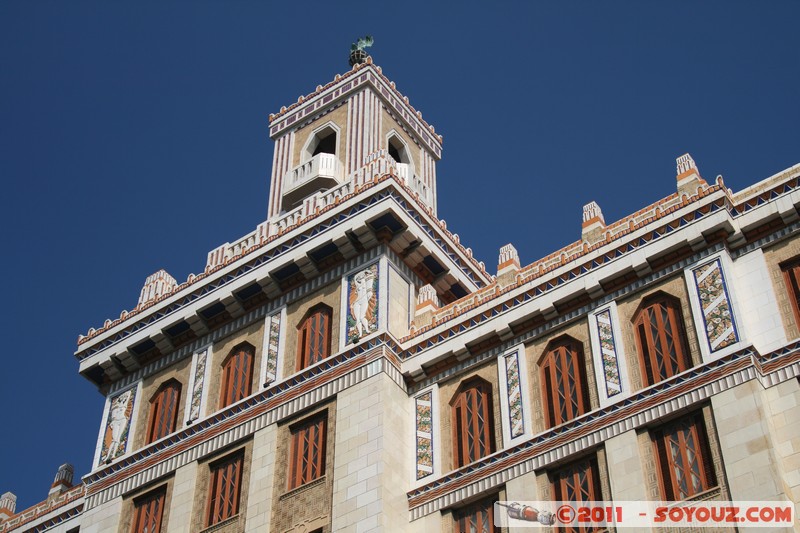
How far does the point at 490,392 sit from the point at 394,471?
3.10m

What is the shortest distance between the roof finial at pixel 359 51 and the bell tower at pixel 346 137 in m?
0.05

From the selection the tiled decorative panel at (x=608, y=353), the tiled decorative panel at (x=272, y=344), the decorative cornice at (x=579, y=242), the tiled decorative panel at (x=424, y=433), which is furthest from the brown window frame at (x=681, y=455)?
the tiled decorative panel at (x=272, y=344)

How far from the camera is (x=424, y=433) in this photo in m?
30.5

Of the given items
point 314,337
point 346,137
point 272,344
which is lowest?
point 314,337

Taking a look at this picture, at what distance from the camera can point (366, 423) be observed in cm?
2984

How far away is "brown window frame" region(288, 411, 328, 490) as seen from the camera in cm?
3028

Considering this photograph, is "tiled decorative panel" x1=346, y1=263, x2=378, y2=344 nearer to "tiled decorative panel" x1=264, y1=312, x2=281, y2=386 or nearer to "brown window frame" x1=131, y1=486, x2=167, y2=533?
"tiled decorative panel" x1=264, y1=312, x2=281, y2=386

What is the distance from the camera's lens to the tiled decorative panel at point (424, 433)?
2977 centimetres

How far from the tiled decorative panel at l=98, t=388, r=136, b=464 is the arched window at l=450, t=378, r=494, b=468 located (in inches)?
404

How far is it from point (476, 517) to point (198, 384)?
996 centimetres

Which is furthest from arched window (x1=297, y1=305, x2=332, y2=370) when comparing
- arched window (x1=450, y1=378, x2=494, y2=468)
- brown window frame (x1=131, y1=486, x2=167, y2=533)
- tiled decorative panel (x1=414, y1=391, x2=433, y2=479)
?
brown window frame (x1=131, y1=486, x2=167, y2=533)

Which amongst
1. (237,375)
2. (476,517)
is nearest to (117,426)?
(237,375)

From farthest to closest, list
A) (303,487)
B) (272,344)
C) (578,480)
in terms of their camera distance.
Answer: (272,344) → (303,487) → (578,480)

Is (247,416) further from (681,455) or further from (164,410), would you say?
(681,455)
